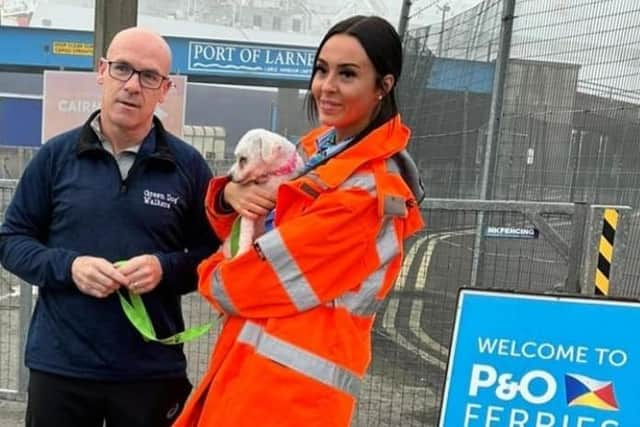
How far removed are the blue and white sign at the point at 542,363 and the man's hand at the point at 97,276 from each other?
4.21 feet

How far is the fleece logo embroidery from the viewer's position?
2465 millimetres

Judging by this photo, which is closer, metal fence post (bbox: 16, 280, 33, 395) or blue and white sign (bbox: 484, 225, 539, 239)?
blue and white sign (bbox: 484, 225, 539, 239)

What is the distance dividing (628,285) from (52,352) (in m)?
3.05

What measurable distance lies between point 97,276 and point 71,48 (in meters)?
23.2

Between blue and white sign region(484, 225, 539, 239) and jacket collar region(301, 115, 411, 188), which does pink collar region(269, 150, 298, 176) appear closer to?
jacket collar region(301, 115, 411, 188)

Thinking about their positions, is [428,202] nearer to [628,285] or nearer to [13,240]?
[628,285]

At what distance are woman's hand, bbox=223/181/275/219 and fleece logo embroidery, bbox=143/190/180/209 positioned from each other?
0.32 metres

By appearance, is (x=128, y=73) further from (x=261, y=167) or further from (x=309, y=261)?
(x=309, y=261)

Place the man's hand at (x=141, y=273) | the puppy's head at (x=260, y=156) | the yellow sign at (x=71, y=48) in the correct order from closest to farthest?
the puppy's head at (x=260, y=156)
the man's hand at (x=141, y=273)
the yellow sign at (x=71, y=48)

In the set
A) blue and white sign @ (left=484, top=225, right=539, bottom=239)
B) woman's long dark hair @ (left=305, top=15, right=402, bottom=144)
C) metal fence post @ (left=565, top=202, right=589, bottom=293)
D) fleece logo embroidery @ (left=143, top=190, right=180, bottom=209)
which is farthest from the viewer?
blue and white sign @ (left=484, top=225, right=539, bottom=239)

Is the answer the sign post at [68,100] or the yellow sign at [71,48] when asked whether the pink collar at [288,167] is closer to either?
the sign post at [68,100]

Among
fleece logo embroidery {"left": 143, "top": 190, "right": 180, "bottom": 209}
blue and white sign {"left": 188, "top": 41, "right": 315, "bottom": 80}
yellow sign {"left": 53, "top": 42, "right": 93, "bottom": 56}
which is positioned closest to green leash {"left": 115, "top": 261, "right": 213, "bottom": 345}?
fleece logo embroidery {"left": 143, "top": 190, "right": 180, "bottom": 209}

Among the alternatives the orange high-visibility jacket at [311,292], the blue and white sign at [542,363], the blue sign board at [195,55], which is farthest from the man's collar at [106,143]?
the blue sign board at [195,55]

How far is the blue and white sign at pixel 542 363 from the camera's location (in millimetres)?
2713
